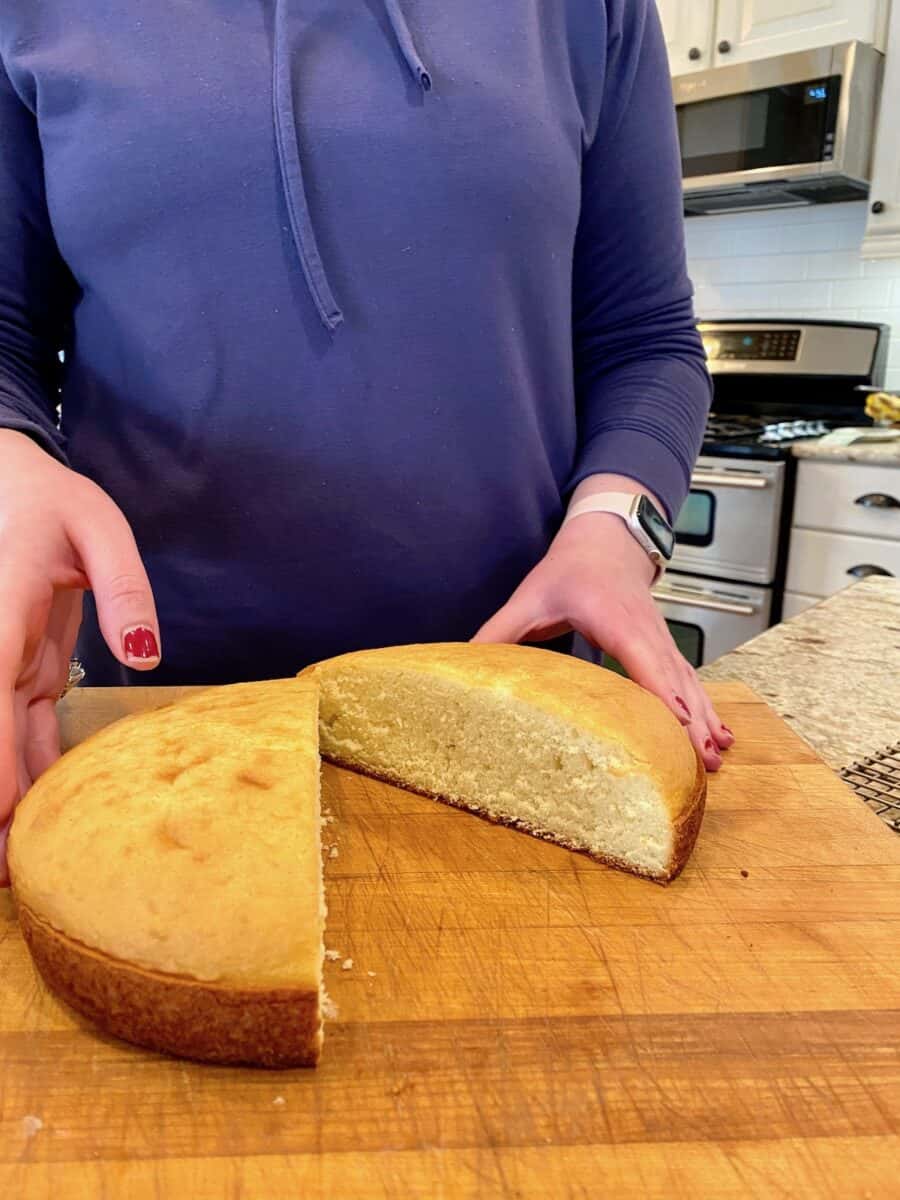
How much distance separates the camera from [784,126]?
334 centimetres

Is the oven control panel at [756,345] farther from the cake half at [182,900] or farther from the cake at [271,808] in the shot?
the cake half at [182,900]

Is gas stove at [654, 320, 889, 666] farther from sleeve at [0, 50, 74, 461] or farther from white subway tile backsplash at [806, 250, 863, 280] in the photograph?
sleeve at [0, 50, 74, 461]

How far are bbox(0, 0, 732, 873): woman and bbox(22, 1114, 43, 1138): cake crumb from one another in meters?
0.37

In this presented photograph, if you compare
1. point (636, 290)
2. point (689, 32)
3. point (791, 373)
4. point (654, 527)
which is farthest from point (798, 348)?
point (654, 527)

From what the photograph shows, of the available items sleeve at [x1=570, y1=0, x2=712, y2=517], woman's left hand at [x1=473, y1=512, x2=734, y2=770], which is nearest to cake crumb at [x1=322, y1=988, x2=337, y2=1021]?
woman's left hand at [x1=473, y1=512, x2=734, y2=770]

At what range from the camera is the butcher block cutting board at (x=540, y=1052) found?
61cm

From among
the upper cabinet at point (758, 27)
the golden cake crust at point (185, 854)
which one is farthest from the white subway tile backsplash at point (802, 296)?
the golden cake crust at point (185, 854)

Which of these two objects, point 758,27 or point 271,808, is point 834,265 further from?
point 271,808

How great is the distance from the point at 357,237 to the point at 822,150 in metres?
2.85

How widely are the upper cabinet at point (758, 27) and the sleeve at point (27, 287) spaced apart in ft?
10.2

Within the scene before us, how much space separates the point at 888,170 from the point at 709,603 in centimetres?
167

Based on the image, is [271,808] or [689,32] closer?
[271,808]

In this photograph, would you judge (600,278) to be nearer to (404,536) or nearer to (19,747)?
(404,536)

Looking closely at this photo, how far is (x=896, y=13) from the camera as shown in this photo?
3.17m
